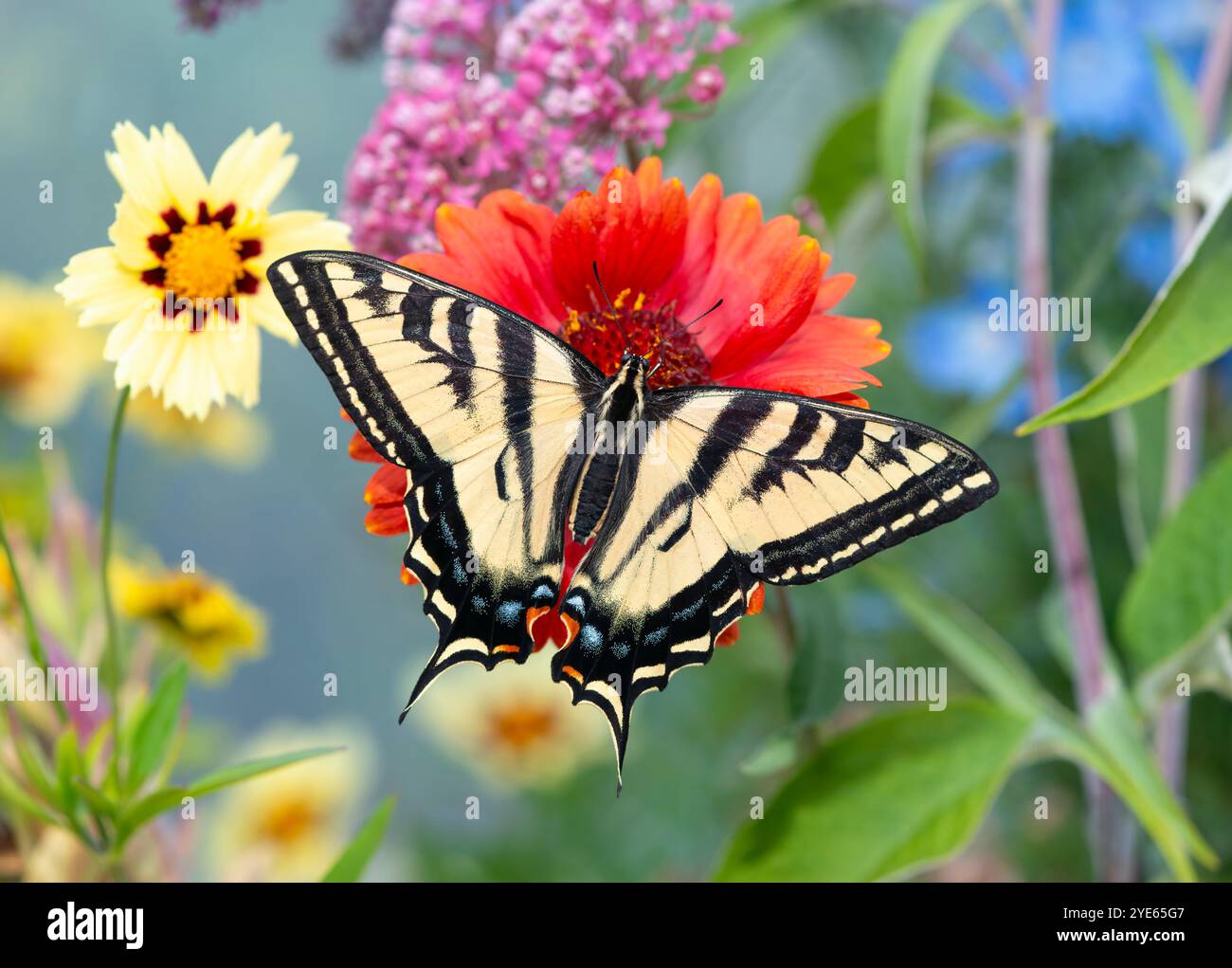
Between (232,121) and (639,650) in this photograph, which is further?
(232,121)

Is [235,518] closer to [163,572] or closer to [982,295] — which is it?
[163,572]

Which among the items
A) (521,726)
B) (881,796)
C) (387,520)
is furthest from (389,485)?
(521,726)

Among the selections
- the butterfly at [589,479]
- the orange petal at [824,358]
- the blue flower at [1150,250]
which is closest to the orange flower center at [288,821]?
the butterfly at [589,479]

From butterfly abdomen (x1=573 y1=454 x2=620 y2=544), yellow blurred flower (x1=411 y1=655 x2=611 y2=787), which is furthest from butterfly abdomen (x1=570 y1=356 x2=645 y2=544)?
yellow blurred flower (x1=411 y1=655 x2=611 y2=787)

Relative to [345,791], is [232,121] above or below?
above

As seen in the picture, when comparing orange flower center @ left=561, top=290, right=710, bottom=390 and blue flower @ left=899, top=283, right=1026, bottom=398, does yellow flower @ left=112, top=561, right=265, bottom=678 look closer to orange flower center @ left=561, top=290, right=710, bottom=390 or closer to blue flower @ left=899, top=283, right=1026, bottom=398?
orange flower center @ left=561, top=290, right=710, bottom=390

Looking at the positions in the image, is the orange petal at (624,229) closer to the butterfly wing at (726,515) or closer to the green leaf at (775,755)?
the butterfly wing at (726,515)
